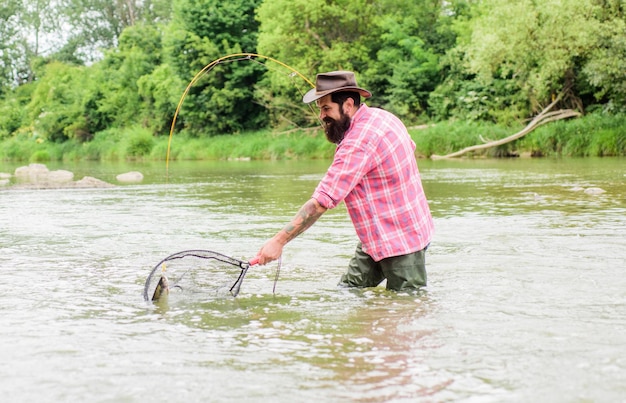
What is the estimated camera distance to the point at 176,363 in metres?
3.99

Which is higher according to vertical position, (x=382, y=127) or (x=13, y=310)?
(x=382, y=127)

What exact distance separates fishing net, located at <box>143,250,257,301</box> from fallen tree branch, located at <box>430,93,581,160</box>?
2506 cm

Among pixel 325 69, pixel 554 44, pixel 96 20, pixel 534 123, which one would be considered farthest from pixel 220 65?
pixel 96 20

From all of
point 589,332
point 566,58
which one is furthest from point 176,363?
point 566,58

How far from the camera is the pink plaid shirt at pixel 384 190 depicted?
5.19m

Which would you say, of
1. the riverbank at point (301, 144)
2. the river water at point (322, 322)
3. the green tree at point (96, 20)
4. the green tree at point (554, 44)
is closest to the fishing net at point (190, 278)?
the river water at point (322, 322)

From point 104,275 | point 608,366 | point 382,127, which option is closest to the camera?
point 608,366

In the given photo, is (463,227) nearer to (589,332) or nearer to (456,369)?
(589,332)

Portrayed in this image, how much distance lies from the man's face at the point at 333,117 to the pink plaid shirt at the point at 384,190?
6 centimetres

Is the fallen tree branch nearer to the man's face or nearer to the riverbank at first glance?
the riverbank

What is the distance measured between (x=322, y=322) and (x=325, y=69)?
→ 35.8 metres

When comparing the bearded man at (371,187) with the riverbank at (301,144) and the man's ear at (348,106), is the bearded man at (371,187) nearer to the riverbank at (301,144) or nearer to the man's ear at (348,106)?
the man's ear at (348,106)

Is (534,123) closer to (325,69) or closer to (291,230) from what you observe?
(325,69)

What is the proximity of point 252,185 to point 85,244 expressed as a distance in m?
10.0
